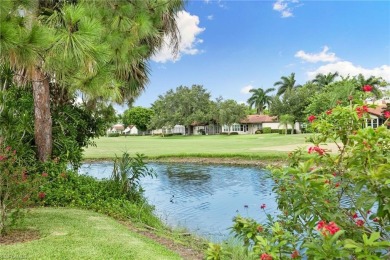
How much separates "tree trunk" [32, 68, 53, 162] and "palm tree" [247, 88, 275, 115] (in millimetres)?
65705

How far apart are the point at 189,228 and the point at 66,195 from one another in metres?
2.81

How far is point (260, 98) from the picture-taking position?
237ft

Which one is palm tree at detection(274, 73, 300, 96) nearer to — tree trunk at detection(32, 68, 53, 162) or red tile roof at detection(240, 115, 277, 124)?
red tile roof at detection(240, 115, 277, 124)

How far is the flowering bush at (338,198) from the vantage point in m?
2.15

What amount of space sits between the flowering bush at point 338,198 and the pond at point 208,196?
255 centimetres

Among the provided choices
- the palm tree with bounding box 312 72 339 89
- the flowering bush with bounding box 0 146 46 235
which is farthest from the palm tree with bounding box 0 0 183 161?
the palm tree with bounding box 312 72 339 89

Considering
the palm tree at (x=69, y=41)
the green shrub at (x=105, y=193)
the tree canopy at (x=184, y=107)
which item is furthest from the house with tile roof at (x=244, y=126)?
the palm tree at (x=69, y=41)

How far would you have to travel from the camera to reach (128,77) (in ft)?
37.8

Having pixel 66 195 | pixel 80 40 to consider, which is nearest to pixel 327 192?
pixel 80 40

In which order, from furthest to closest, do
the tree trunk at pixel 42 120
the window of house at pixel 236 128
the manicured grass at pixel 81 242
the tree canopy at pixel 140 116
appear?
1. the tree canopy at pixel 140 116
2. the window of house at pixel 236 128
3. the tree trunk at pixel 42 120
4. the manicured grass at pixel 81 242

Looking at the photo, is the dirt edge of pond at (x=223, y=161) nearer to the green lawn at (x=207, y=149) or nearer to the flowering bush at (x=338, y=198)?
the green lawn at (x=207, y=149)

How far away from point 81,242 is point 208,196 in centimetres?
713

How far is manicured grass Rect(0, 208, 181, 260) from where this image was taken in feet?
14.7

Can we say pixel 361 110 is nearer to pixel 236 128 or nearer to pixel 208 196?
pixel 208 196
